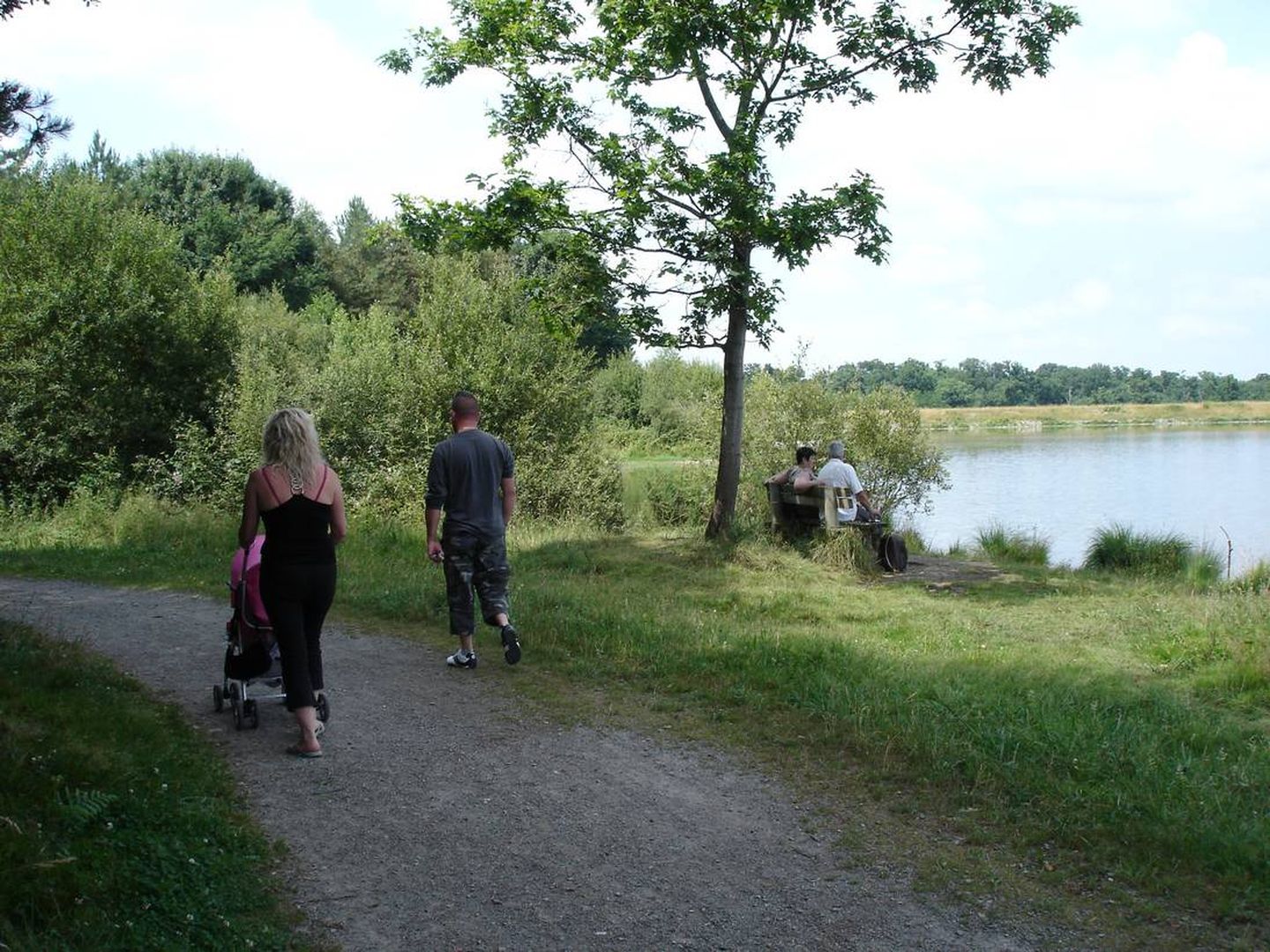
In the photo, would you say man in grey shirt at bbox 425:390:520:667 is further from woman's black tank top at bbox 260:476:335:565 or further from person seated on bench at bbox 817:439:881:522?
person seated on bench at bbox 817:439:881:522

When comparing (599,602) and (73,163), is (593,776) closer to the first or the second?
(599,602)

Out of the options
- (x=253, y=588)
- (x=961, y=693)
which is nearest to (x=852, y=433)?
(x=961, y=693)

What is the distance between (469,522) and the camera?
7824 mm

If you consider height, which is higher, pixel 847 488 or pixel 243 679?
pixel 847 488

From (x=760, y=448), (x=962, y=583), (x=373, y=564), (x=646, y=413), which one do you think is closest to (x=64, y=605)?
(x=373, y=564)

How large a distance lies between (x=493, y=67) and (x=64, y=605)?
8.62 metres

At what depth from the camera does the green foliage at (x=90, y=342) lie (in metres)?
21.3

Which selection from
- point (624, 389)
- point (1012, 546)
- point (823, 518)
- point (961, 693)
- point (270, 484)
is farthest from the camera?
point (624, 389)

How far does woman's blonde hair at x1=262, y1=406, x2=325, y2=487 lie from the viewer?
5781mm

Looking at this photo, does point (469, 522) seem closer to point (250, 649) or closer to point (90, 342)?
point (250, 649)

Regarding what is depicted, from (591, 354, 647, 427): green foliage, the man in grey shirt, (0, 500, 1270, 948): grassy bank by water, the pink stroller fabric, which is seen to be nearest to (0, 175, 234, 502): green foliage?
(0, 500, 1270, 948): grassy bank by water

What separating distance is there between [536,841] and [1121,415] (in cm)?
8267

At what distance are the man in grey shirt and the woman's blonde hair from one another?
1.94 metres

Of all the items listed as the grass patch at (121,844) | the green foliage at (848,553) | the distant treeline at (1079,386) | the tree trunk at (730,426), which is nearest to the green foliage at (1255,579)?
the green foliage at (848,553)
